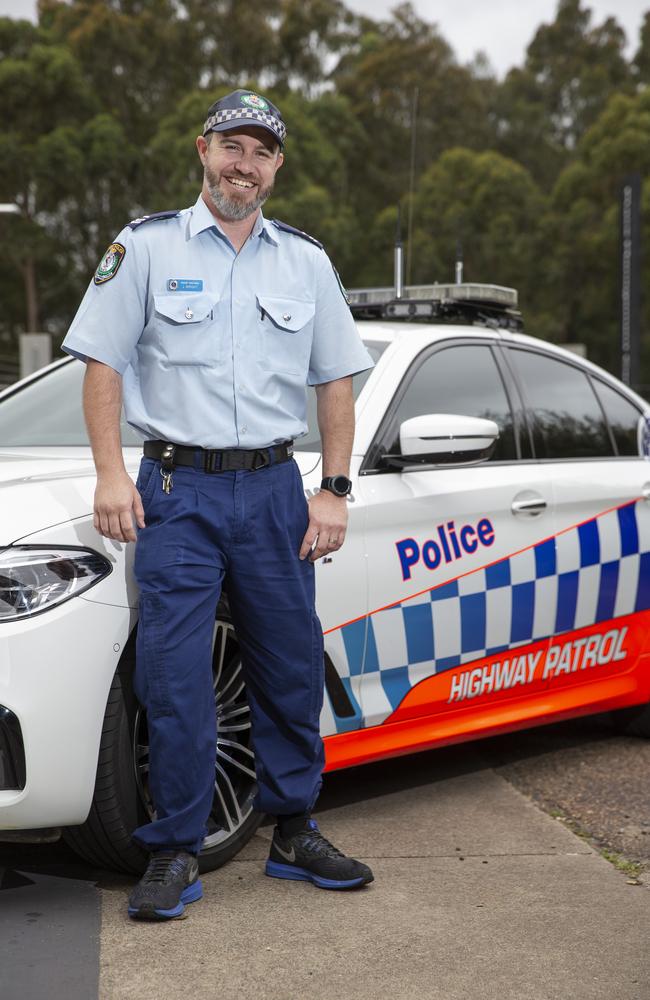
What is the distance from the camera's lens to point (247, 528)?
3338mm

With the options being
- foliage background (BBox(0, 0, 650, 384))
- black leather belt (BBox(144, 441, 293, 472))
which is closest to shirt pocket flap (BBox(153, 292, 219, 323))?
black leather belt (BBox(144, 441, 293, 472))

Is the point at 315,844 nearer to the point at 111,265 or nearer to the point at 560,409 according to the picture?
the point at 111,265

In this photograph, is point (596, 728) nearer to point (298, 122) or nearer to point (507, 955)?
point (507, 955)

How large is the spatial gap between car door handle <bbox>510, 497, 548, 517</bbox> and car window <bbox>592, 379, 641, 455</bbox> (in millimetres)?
722

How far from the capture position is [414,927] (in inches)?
128

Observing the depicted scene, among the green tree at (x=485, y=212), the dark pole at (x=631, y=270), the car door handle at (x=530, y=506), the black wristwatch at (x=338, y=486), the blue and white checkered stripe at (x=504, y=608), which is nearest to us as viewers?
the black wristwatch at (x=338, y=486)

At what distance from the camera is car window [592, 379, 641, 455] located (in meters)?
5.11

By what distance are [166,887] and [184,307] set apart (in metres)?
1.34

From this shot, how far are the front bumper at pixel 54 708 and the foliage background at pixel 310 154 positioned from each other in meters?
30.9

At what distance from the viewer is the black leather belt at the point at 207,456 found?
3303mm

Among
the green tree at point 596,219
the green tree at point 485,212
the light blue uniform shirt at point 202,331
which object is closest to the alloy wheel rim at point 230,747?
the light blue uniform shirt at point 202,331

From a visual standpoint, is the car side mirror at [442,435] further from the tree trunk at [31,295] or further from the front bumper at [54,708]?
the tree trunk at [31,295]

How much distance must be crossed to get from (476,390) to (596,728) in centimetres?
170

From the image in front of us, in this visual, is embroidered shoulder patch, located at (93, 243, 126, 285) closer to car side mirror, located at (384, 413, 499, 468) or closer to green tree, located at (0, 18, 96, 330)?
car side mirror, located at (384, 413, 499, 468)
